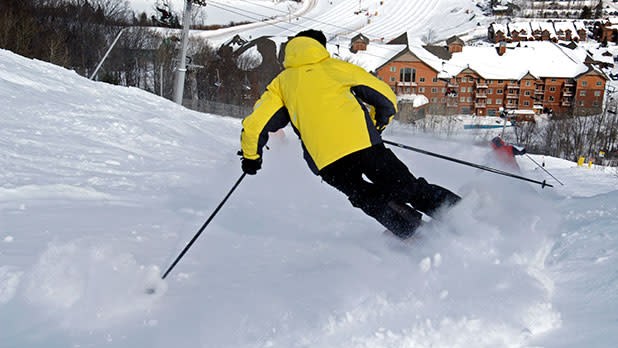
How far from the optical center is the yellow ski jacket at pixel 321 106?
2.52 metres

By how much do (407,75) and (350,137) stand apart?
3974 centimetres

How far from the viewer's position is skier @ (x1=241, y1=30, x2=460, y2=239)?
2.52 metres

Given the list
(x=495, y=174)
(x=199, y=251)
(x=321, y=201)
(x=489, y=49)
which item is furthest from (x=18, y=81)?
(x=489, y=49)

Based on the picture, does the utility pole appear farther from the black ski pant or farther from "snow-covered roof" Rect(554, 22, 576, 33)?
"snow-covered roof" Rect(554, 22, 576, 33)

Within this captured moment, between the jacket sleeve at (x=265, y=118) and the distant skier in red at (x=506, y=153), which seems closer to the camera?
the jacket sleeve at (x=265, y=118)

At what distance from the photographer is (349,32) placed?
186 ft

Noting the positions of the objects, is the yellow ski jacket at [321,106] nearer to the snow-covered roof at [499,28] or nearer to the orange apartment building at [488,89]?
the orange apartment building at [488,89]

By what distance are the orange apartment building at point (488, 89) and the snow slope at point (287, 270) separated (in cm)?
3710

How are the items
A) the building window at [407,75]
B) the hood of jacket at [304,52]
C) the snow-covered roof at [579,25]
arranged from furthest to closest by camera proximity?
the snow-covered roof at [579,25]
the building window at [407,75]
the hood of jacket at [304,52]

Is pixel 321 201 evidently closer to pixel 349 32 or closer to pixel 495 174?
pixel 495 174

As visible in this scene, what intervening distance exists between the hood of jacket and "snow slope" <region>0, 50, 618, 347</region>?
1.18m

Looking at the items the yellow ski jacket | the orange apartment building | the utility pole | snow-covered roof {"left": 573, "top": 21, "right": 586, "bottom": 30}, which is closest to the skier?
the yellow ski jacket

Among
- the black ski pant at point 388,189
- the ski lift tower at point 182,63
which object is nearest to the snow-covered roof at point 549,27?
the ski lift tower at point 182,63

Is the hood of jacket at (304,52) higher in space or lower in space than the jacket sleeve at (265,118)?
higher
